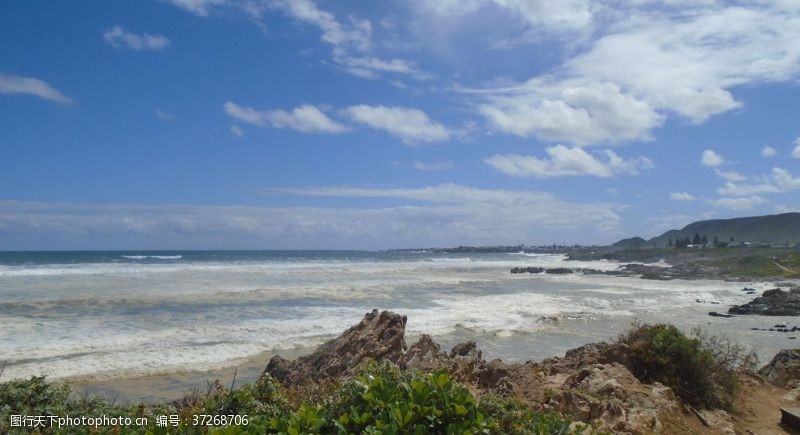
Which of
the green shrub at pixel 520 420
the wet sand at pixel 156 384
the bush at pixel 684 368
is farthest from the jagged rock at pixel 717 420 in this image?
the wet sand at pixel 156 384

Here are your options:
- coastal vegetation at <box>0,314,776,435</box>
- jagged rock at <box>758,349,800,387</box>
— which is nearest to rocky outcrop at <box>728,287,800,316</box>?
jagged rock at <box>758,349,800,387</box>

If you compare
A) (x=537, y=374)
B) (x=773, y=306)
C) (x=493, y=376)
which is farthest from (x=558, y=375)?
(x=773, y=306)

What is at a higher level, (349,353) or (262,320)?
(349,353)

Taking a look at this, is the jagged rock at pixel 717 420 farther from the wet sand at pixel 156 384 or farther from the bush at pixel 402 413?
the wet sand at pixel 156 384

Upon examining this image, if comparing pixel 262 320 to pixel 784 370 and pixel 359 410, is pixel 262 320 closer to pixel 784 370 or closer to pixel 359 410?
pixel 784 370

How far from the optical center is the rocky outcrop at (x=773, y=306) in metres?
26.8

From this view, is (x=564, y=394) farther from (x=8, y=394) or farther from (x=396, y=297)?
(x=396, y=297)

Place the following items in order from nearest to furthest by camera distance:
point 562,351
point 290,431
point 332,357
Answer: point 290,431 < point 332,357 < point 562,351

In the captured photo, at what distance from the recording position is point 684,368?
8.54 metres

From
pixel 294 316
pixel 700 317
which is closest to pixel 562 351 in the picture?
pixel 294 316

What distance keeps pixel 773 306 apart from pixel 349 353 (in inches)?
1040

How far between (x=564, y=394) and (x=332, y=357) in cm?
480

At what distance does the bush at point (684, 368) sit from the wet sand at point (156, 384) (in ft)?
24.6

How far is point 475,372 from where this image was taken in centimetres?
827
